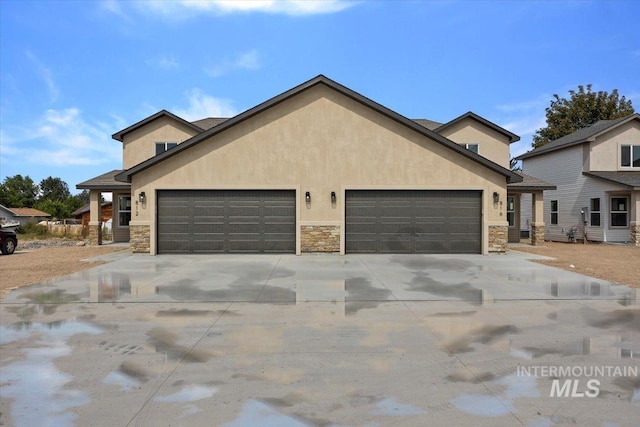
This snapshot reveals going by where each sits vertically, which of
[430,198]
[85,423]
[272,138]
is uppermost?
[272,138]

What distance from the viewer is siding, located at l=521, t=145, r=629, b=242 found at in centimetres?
2339

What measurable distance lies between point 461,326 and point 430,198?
36.0 ft

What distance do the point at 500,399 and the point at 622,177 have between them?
2475 centimetres

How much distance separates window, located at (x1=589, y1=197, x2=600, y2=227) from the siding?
24 centimetres

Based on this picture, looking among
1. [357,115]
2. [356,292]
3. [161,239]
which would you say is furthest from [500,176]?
[161,239]

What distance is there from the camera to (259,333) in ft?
20.5

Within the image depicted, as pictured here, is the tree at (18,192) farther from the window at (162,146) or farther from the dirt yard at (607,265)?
the dirt yard at (607,265)

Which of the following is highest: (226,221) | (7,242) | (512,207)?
(512,207)

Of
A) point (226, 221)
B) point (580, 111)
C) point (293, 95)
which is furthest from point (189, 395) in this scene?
point (580, 111)

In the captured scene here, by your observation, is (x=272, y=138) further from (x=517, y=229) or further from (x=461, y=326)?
(x=517, y=229)

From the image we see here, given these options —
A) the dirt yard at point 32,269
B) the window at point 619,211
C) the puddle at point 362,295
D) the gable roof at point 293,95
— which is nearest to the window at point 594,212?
the window at point 619,211

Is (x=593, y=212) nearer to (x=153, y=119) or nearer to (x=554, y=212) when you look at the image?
(x=554, y=212)

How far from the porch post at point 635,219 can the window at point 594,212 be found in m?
1.54

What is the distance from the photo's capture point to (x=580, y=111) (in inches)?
1615
